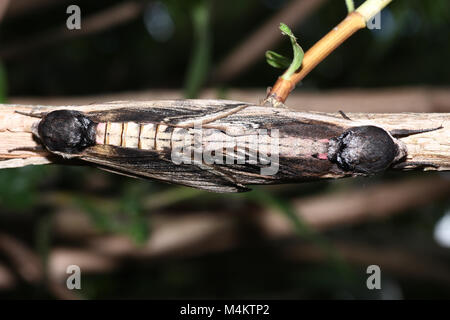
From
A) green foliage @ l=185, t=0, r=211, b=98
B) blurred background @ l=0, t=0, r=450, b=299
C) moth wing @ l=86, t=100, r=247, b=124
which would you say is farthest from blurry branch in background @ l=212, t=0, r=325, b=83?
moth wing @ l=86, t=100, r=247, b=124

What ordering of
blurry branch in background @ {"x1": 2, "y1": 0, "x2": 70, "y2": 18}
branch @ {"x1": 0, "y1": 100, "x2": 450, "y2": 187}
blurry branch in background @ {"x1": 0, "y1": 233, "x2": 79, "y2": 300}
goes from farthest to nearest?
1. blurry branch in background @ {"x1": 2, "y1": 0, "x2": 70, "y2": 18}
2. blurry branch in background @ {"x1": 0, "y1": 233, "x2": 79, "y2": 300}
3. branch @ {"x1": 0, "y1": 100, "x2": 450, "y2": 187}

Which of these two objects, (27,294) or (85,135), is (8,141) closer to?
(85,135)

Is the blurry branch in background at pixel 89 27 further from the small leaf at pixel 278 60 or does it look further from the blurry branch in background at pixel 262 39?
the small leaf at pixel 278 60

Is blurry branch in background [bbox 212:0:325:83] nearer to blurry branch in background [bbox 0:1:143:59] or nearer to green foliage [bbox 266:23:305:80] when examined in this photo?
blurry branch in background [bbox 0:1:143:59]

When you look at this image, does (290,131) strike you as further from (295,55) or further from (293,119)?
(295,55)

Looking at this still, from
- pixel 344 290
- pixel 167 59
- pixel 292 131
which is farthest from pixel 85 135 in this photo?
pixel 167 59

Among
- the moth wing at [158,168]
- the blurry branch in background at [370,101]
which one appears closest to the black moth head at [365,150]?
the moth wing at [158,168]

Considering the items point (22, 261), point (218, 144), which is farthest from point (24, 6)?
point (218, 144)
